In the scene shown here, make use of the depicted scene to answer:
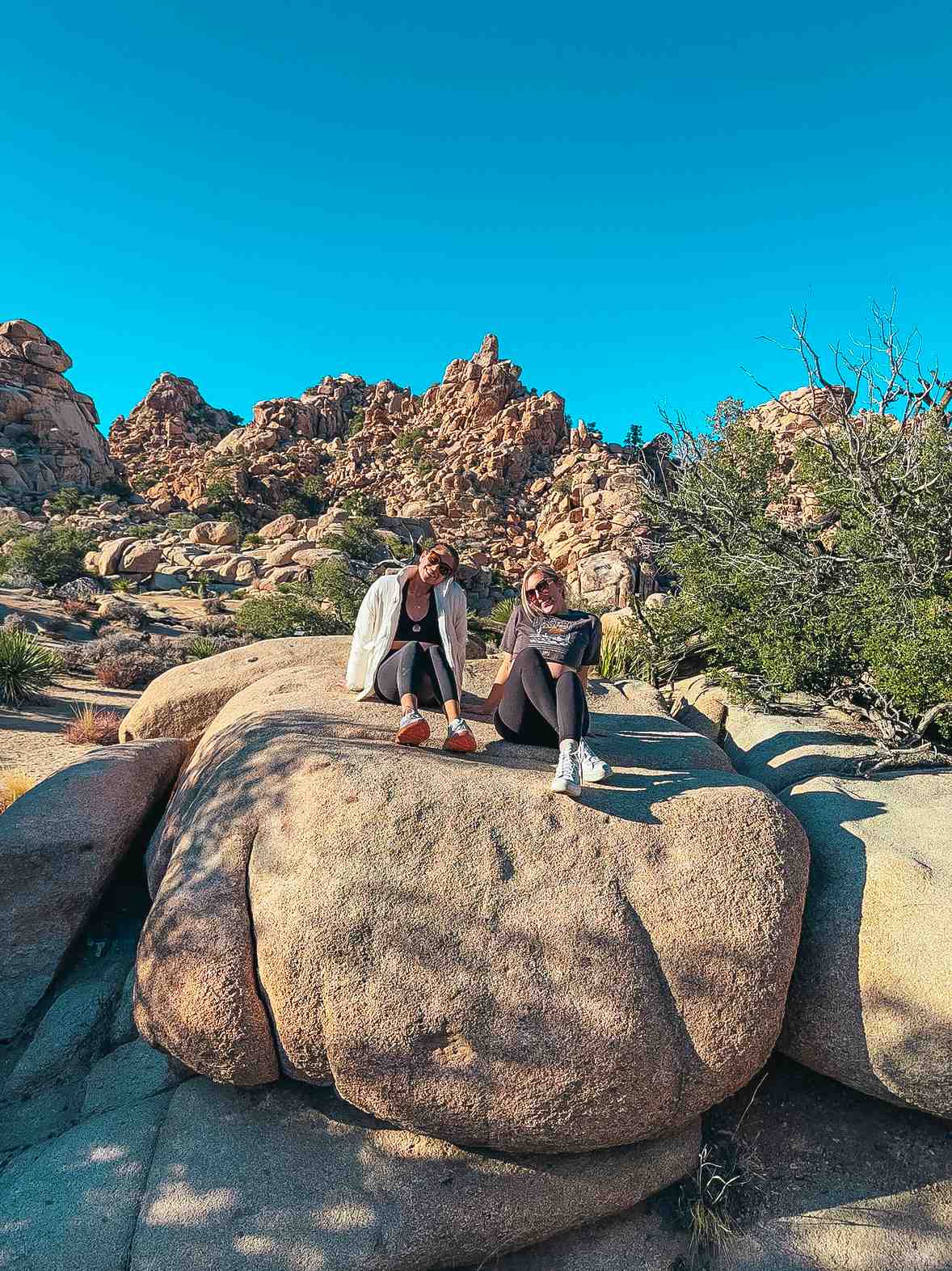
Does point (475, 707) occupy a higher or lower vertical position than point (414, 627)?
lower

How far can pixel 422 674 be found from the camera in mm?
4496

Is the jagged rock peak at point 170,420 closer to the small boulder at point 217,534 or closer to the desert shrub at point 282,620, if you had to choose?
the small boulder at point 217,534

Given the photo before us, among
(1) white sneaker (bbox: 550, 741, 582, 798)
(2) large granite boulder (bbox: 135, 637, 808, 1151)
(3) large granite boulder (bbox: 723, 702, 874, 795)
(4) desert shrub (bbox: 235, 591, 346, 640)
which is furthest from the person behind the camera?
(4) desert shrub (bbox: 235, 591, 346, 640)

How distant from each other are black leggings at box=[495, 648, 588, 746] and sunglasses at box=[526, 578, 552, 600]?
41 cm

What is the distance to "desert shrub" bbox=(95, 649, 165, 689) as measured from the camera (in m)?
11.6

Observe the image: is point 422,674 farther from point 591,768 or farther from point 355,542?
point 355,542

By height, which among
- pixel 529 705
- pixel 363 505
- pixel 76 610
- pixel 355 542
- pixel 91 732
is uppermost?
pixel 363 505

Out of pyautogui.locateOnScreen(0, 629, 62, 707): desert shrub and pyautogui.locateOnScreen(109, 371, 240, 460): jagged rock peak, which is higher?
pyautogui.locateOnScreen(109, 371, 240, 460): jagged rock peak

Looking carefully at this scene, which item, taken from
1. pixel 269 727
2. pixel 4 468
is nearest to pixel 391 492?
pixel 4 468

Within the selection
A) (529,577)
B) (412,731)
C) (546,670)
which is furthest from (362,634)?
(546,670)

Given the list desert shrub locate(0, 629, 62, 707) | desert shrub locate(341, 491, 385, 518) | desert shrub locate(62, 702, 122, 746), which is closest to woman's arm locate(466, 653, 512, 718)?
desert shrub locate(62, 702, 122, 746)

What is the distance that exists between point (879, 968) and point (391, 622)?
11.0ft

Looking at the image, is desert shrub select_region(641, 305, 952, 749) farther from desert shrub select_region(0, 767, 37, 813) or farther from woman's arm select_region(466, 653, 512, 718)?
desert shrub select_region(0, 767, 37, 813)

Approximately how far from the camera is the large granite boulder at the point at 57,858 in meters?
4.11
